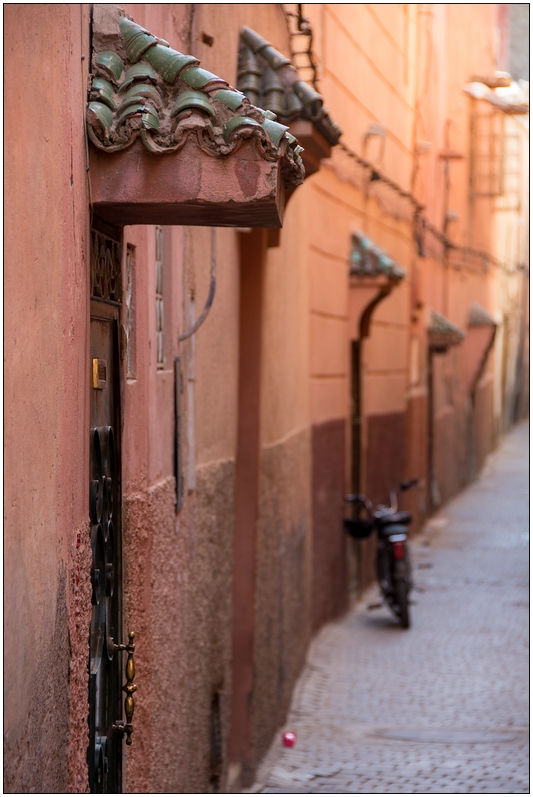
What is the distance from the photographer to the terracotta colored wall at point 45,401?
263 cm

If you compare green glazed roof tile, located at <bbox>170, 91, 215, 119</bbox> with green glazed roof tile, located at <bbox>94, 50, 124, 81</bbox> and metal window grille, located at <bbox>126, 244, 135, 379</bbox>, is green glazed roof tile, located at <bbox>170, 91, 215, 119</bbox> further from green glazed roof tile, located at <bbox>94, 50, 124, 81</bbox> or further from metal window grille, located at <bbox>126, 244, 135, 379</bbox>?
metal window grille, located at <bbox>126, 244, 135, 379</bbox>

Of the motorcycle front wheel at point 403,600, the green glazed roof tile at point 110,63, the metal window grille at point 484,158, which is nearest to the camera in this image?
the green glazed roof tile at point 110,63

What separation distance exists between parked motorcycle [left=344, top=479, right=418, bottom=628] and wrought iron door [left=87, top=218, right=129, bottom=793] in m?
7.60

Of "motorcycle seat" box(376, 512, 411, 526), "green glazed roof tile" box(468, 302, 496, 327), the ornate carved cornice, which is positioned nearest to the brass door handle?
the ornate carved cornice

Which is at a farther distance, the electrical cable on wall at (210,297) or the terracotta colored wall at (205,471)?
the electrical cable on wall at (210,297)

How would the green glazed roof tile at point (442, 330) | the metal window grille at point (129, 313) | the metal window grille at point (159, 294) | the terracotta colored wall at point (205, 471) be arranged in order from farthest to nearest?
the green glazed roof tile at point (442, 330)
the metal window grille at point (159, 294)
the terracotta colored wall at point (205, 471)
the metal window grille at point (129, 313)

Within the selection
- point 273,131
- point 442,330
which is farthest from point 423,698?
point 442,330

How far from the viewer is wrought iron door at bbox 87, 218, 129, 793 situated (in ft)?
12.5

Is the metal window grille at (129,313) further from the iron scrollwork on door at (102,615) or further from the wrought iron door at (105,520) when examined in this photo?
the iron scrollwork on door at (102,615)

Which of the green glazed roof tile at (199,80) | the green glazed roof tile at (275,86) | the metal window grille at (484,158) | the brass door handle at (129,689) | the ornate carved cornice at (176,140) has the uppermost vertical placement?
the metal window grille at (484,158)

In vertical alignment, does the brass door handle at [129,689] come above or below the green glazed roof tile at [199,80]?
below

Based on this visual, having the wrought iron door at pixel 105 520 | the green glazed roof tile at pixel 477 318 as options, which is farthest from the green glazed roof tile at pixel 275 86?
the green glazed roof tile at pixel 477 318

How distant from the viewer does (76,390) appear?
3.43 m

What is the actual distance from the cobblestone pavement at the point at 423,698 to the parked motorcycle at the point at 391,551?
0.31m
